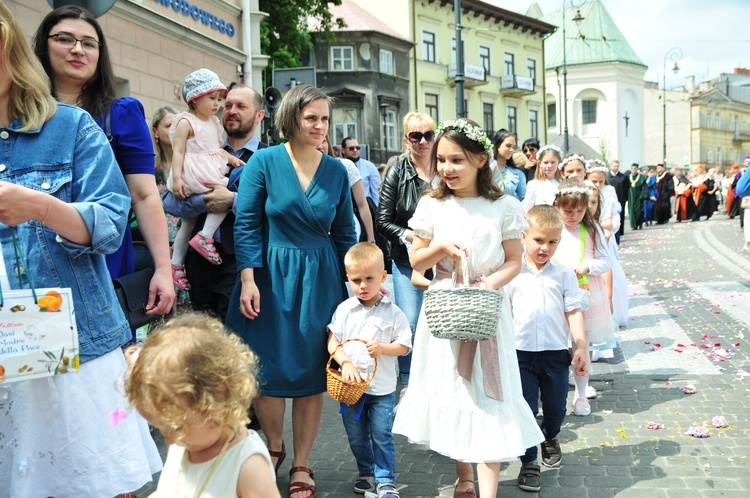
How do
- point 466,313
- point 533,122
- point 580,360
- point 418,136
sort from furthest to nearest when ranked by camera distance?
point 533,122, point 418,136, point 580,360, point 466,313

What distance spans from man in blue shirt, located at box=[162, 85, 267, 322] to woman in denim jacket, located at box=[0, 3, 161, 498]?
79.7 inches

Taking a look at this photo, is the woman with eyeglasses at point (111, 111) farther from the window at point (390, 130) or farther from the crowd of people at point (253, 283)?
the window at point (390, 130)

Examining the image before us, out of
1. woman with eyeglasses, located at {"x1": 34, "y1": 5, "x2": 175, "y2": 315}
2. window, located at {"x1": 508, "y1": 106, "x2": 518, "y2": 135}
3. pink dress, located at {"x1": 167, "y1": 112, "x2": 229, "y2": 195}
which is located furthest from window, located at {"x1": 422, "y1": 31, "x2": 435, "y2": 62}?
woman with eyeglasses, located at {"x1": 34, "y1": 5, "x2": 175, "y2": 315}

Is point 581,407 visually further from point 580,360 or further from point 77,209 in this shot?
point 77,209

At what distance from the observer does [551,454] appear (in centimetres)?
453

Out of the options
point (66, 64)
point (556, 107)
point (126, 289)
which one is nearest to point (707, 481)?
point (126, 289)

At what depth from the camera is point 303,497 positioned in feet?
13.1

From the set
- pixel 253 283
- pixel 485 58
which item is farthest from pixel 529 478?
pixel 485 58

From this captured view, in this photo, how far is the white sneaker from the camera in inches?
219

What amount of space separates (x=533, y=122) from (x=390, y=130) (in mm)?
16319

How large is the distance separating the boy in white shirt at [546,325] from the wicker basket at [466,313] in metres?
1.16

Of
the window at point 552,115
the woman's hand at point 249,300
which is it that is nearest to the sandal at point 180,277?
the woman's hand at point 249,300

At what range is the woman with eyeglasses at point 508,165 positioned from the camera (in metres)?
8.05

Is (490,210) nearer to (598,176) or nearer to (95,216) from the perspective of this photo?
(95,216)
